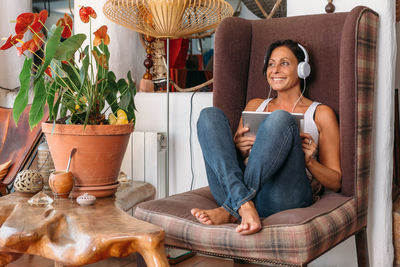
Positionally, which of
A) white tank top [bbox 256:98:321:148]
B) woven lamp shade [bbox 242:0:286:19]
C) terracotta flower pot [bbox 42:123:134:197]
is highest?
woven lamp shade [bbox 242:0:286:19]

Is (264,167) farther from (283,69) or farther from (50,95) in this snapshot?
(50,95)

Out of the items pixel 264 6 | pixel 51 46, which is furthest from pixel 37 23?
pixel 264 6

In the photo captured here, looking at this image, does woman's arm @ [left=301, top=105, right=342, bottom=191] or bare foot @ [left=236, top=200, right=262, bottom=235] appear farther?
woman's arm @ [left=301, top=105, right=342, bottom=191]

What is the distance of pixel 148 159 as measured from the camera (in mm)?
2143

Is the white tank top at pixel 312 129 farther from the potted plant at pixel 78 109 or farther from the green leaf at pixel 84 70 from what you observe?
the green leaf at pixel 84 70

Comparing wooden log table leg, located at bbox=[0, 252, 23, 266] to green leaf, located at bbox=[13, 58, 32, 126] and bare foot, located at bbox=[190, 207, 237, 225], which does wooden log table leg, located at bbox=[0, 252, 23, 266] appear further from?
bare foot, located at bbox=[190, 207, 237, 225]

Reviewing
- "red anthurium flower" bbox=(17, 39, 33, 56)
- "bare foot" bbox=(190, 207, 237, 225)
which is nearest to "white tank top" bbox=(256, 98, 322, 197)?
"bare foot" bbox=(190, 207, 237, 225)

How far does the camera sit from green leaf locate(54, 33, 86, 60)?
1.50m

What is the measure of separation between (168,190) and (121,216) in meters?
0.77

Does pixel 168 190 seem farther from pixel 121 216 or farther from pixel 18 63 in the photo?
pixel 18 63

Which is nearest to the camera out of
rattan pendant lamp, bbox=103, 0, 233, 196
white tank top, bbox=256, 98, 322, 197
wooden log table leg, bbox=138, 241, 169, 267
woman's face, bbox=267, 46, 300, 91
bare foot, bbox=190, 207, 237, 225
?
wooden log table leg, bbox=138, 241, 169, 267

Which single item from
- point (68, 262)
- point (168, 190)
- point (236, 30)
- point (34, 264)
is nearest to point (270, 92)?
point (236, 30)

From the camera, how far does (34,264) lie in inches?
78.9

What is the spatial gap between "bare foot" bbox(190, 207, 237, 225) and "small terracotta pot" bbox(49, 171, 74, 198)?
1.57 ft
